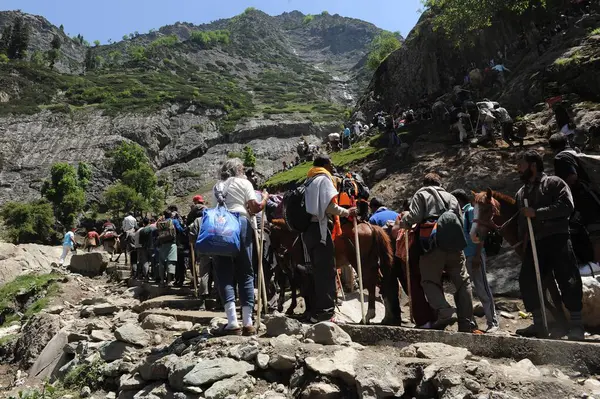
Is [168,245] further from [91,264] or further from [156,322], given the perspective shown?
[91,264]

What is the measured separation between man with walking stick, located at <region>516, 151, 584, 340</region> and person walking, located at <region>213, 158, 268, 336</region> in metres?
2.85

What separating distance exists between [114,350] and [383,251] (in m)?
3.65

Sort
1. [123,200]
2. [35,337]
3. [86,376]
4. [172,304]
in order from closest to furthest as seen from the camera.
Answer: [86,376] < [35,337] < [172,304] < [123,200]

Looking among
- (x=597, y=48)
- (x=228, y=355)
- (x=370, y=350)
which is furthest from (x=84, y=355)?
(x=597, y=48)

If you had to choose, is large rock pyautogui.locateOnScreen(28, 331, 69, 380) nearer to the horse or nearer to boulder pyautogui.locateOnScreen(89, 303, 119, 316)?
boulder pyautogui.locateOnScreen(89, 303, 119, 316)

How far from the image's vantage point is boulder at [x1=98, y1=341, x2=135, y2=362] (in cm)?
602

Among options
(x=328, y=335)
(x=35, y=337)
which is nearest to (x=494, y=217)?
(x=328, y=335)

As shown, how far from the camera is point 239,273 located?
17.5 ft

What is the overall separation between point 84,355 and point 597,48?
19516 millimetres

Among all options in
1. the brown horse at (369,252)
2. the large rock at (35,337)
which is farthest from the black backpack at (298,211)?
the large rock at (35,337)

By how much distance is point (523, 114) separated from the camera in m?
18.2

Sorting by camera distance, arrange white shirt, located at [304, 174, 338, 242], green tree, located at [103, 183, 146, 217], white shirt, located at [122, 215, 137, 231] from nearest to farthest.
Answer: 1. white shirt, located at [304, 174, 338, 242]
2. white shirt, located at [122, 215, 137, 231]
3. green tree, located at [103, 183, 146, 217]

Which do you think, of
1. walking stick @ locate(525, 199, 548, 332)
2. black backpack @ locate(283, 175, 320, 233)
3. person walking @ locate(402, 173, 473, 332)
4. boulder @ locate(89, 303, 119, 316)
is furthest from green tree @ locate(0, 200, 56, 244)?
walking stick @ locate(525, 199, 548, 332)

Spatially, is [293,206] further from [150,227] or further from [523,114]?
[523,114]
